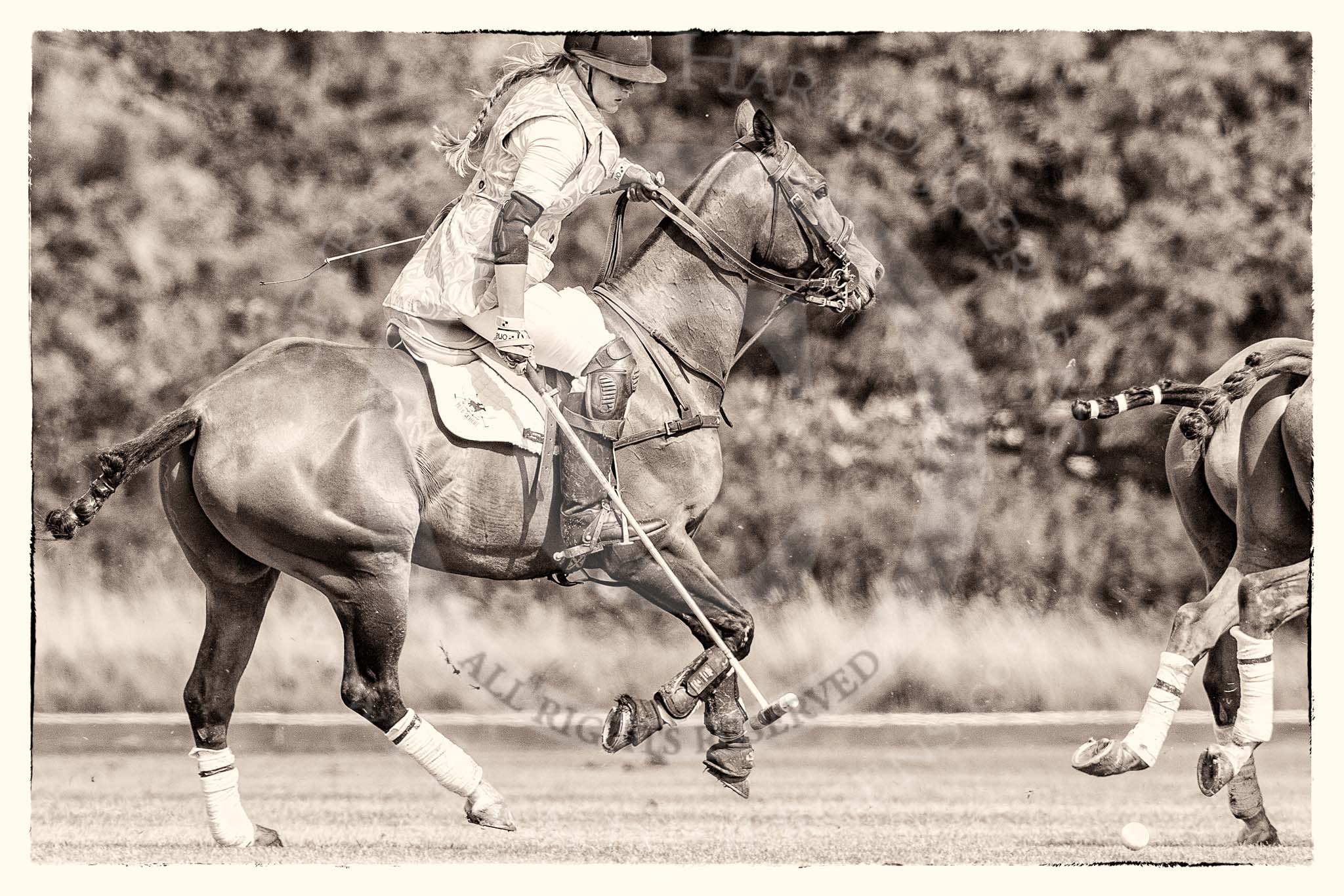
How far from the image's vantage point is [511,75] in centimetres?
789

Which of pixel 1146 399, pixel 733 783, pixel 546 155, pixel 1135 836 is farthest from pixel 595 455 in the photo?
pixel 1135 836

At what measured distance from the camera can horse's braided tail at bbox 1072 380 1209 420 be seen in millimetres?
8062

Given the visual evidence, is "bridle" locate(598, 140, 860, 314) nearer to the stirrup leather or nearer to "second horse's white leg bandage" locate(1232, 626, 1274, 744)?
the stirrup leather

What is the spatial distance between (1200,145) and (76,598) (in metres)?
7.28

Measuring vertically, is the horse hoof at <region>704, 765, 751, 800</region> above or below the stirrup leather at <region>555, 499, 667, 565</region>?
below

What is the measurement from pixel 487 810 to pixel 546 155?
2.85 metres

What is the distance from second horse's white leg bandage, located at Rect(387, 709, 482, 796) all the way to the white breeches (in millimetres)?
1641

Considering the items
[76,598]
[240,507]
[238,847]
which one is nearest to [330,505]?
[240,507]

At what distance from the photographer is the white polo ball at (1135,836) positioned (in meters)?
7.81

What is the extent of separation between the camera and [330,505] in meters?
7.23

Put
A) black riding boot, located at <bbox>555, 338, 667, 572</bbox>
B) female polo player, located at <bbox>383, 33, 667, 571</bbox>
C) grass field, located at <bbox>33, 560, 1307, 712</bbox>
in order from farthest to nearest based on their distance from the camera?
grass field, located at <bbox>33, 560, 1307, 712</bbox>
black riding boot, located at <bbox>555, 338, 667, 572</bbox>
female polo player, located at <bbox>383, 33, 667, 571</bbox>

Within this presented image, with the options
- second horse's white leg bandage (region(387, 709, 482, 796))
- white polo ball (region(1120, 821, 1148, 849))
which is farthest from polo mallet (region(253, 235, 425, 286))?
white polo ball (region(1120, 821, 1148, 849))

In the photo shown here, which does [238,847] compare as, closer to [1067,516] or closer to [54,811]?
[54,811]

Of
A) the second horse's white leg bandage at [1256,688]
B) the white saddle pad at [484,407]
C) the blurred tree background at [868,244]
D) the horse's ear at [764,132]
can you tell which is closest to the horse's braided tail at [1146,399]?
the second horse's white leg bandage at [1256,688]
